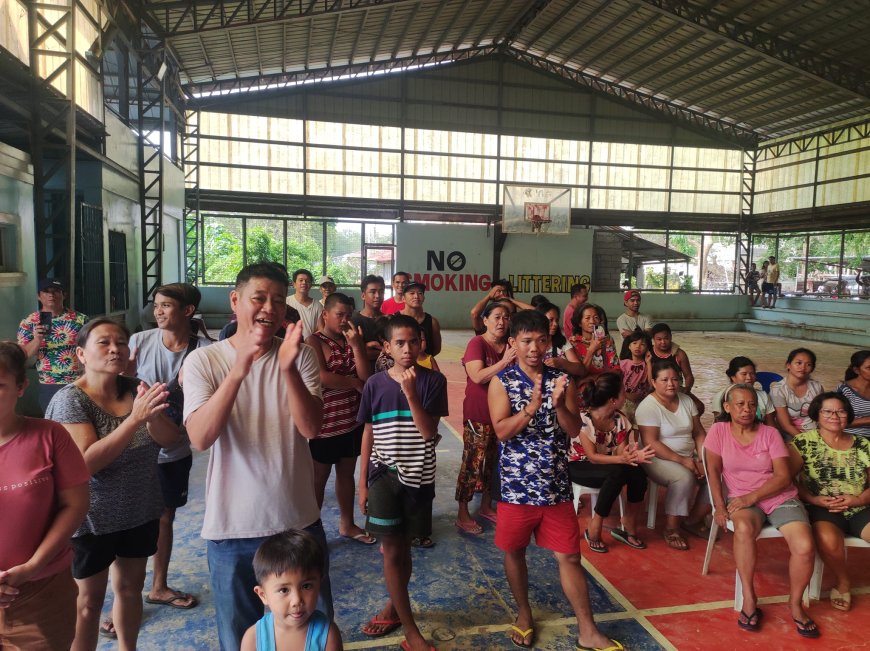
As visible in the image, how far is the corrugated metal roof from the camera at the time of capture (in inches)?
474

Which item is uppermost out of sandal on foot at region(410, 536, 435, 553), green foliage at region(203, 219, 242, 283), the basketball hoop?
the basketball hoop

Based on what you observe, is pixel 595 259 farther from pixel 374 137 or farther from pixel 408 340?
pixel 408 340

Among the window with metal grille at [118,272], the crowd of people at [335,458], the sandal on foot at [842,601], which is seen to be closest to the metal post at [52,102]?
the window with metal grille at [118,272]

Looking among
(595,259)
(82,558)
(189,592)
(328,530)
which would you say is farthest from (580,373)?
(595,259)

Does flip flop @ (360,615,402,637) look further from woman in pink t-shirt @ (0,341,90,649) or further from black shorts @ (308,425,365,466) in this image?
woman in pink t-shirt @ (0,341,90,649)

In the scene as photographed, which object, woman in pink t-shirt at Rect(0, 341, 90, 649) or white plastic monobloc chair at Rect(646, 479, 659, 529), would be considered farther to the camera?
white plastic monobloc chair at Rect(646, 479, 659, 529)

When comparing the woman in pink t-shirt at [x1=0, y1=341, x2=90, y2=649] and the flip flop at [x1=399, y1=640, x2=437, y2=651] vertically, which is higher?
the woman in pink t-shirt at [x1=0, y1=341, x2=90, y2=649]

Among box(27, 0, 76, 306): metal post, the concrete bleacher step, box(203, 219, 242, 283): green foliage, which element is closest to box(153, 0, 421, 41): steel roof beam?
box(27, 0, 76, 306): metal post

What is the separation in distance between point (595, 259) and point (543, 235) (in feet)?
6.99

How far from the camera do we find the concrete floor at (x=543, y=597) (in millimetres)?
2754

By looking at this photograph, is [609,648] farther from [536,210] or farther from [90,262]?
[536,210]

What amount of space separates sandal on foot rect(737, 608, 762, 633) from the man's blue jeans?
7.05ft

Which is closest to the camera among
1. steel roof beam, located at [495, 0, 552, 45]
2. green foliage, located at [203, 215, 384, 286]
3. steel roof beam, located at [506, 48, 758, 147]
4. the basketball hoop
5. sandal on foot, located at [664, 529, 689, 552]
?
sandal on foot, located at [664, 529, 689, 552]

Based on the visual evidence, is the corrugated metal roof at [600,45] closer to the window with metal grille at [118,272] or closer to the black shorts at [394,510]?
the window with metal grille at [118,272]
